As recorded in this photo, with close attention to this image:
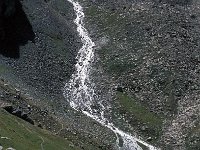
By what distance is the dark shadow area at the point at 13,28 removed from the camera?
91.7 m

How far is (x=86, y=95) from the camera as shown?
306 feet

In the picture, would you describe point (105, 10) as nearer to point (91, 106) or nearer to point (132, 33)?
point (132, 33)

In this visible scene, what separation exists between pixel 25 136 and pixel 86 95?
3340 centimetres

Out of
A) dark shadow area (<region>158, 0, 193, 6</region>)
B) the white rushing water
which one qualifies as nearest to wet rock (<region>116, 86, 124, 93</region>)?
the white rushing water

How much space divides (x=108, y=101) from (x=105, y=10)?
43.7m

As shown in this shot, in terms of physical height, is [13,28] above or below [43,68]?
above

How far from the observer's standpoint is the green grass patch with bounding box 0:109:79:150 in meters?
55.0

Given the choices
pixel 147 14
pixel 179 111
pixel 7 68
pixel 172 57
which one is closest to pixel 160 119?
pixel 179 111

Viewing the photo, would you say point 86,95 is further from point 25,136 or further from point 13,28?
point 25,136

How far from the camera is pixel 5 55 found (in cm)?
8900

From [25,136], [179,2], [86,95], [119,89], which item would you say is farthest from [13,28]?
[179,2]

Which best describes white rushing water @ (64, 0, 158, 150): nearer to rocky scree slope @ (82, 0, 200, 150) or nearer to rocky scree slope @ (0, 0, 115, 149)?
rocky scree slope @ (0, 0, 115, 149)

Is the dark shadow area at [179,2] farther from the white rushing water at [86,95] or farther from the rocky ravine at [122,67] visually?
the white rushing water at [86,95]

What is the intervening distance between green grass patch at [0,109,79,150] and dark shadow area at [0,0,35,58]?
2620 centimetres
